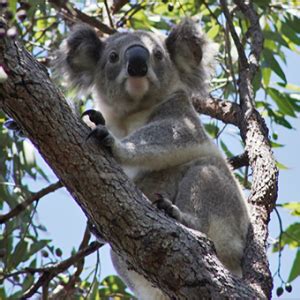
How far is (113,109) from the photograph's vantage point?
5023 millimetres

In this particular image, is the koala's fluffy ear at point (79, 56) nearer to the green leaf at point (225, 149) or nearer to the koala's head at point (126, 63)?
the koala's head at point (126, 63)

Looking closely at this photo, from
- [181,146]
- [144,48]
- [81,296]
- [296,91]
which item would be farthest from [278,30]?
[81,296]

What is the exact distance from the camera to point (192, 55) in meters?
5.20

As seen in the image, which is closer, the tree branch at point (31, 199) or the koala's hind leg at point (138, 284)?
the tree branch at point (31, 199)

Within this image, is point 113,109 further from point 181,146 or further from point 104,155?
point 104,155

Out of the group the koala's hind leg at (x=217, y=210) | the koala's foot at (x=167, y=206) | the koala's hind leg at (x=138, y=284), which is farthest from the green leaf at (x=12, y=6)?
the koala's hind leg at (x=138, y=284)

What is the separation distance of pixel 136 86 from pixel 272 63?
112 cm

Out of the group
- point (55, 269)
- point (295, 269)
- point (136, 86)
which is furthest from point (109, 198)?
point (295, 269)

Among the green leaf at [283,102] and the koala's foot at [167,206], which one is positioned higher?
the green leaf at [283,102]

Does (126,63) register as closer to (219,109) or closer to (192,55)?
(192,55)

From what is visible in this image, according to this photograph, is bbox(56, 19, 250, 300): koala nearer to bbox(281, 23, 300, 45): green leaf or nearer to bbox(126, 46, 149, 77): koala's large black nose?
bbox(126, 46, 149, 77): koala's large black nose

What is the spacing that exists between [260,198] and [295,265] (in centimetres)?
100

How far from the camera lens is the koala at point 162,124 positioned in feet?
13.3

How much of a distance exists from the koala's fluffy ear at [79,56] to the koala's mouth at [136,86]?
0.59m
